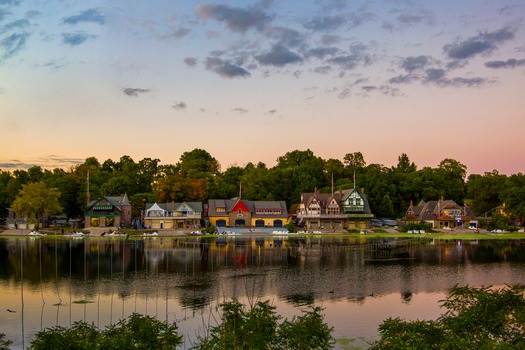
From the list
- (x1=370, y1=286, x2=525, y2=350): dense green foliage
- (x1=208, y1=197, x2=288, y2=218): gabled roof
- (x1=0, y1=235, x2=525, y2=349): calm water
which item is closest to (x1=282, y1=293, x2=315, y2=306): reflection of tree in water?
(x1=0, y1=235, x2=525, y2=349): calm water

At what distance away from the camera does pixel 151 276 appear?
39.5 metres

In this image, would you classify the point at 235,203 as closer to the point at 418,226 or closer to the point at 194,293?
the point at 418,226

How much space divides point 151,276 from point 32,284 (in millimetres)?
8530

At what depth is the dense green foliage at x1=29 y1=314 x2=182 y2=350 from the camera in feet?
46.7

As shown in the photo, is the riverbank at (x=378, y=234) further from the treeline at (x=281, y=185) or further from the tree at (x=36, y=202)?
the treeline at (x=281, y=185)

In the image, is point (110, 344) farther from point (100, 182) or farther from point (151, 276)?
point (100, 182)

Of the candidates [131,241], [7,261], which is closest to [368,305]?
[7,261]

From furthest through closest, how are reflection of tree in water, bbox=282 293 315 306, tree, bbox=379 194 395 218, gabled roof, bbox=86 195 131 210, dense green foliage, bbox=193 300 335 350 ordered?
tree, bbox=379 194 395 218 → gabled roof, bbox=86 195 131 210 → reflection of tree in water, bbox=282 293 315 306 → dense green foliage, bbox=193 300 335 350

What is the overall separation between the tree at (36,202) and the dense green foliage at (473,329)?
3214 inches

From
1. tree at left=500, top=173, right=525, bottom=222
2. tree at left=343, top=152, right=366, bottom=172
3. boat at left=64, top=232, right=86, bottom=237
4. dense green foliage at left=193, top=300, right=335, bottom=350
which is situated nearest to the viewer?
dense green foliage at left=193, top=300, right=335, bottom=350

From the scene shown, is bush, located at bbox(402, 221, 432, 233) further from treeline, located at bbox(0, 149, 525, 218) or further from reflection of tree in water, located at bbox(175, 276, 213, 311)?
reflection of tree in water, located at bbox(175, 276, 213, 311)

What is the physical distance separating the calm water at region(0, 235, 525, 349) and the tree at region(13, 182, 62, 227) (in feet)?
66.6

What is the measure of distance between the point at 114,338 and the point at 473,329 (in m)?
10.6

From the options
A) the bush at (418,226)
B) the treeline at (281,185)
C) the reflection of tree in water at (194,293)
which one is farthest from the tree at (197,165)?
the reflection of tree in water at (194,293)
